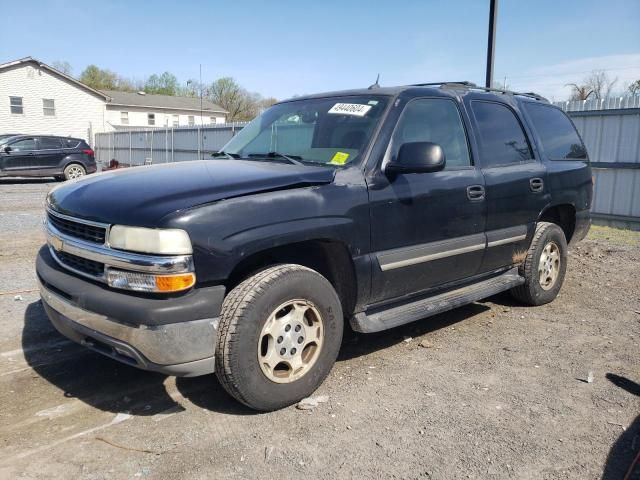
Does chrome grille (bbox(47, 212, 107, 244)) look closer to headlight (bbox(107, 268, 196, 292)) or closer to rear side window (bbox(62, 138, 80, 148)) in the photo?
headlight (bbox(107, 268, 196, 292))

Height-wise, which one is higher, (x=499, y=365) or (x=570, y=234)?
(x=570, y=234)

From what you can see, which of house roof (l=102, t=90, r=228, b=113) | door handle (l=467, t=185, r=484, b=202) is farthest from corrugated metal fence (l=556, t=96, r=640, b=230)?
house roof (l=102, t=90, r=228, b=113)

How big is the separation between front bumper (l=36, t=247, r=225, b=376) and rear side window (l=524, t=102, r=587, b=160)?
383cm

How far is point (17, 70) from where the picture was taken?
108 ft

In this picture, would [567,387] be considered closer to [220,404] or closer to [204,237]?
[220,404]

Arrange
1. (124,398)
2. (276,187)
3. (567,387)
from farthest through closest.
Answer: (567,387)
(124,398)
(276,187)

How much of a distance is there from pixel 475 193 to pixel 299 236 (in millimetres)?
1757

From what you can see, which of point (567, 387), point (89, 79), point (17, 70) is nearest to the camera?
point (567, 387)

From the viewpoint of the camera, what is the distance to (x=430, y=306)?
4031 millimetres

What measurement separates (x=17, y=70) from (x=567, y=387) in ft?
121

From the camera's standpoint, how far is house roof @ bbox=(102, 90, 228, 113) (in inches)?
1725

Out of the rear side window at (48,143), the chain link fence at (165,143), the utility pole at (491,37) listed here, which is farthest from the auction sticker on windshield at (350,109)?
the rear side window at (48,143)

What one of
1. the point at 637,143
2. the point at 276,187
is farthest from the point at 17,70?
the point at 276,187

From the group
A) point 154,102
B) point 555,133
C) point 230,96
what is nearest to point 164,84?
point 230,96
